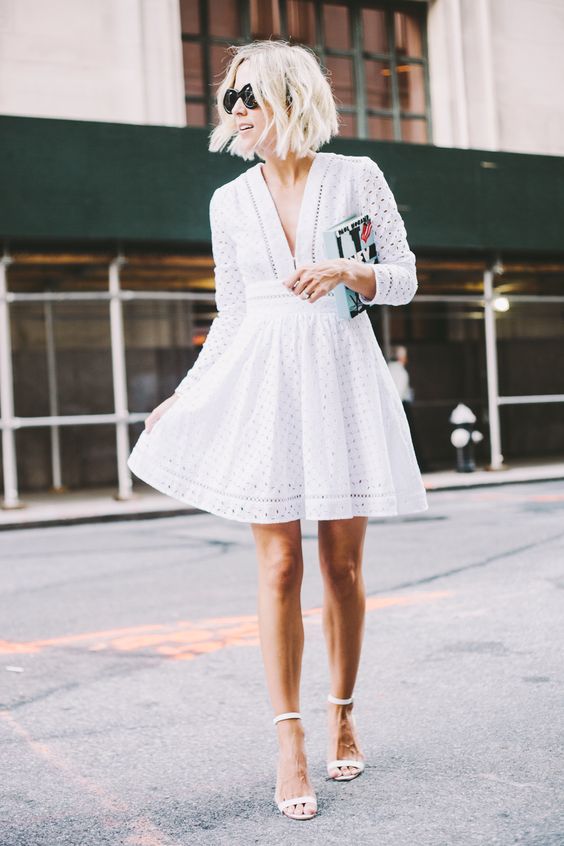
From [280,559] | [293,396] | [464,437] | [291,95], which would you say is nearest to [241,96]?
[291,95]

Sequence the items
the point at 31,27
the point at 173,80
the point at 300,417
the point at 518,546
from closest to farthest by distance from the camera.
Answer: the point at 300,417 < the point at 518,546 < the point at 31,27 < the point at 173,80

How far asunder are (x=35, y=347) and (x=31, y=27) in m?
4.26

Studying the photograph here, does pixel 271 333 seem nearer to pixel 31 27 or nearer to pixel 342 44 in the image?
pixel 31 27

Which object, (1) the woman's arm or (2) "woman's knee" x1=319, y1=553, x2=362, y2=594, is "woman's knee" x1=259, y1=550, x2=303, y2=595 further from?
(1) the woman's arm

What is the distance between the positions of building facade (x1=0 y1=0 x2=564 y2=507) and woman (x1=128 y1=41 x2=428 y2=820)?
918cm

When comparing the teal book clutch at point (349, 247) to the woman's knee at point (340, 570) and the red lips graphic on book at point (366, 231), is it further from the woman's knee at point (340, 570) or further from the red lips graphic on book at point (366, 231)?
the woman's knee at point (340, 570)

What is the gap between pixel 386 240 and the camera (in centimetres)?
321

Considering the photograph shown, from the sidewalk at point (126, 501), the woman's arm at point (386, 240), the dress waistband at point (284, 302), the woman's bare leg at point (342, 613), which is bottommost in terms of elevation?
the sidewalk at point (126, 501)

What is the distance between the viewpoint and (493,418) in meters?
15.5

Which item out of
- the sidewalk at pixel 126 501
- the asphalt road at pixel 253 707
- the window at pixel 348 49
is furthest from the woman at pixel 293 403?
the window at pixel 348 49

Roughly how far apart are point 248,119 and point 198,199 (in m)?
10.4

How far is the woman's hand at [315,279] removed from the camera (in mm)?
2865

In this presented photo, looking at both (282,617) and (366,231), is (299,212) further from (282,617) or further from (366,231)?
(282,617)

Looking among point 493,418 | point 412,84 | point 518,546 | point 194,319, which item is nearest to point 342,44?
point 412,84
